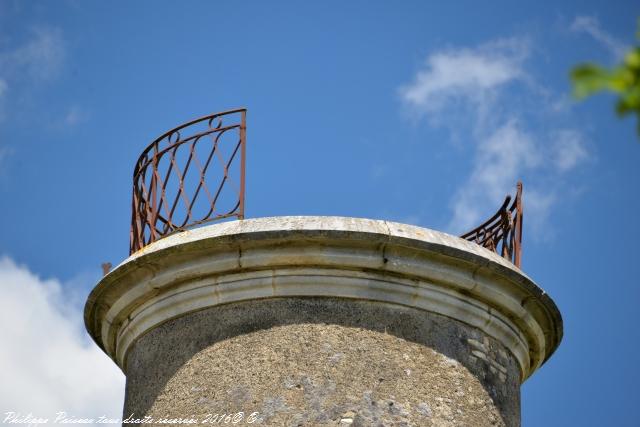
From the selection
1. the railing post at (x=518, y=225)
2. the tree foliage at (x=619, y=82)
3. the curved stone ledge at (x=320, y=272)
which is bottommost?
the tree foliage at (x=619, y=82)

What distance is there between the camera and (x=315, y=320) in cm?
579

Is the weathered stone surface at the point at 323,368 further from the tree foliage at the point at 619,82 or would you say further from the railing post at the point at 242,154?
the tree foliage at the point at 619,82

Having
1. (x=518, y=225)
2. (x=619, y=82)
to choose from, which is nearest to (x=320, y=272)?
(x=518, y=225)

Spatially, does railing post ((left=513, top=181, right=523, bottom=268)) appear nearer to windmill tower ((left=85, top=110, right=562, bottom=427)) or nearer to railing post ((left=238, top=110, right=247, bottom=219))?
windmill tower ((left=85, top=110, right=562, bottom=427))

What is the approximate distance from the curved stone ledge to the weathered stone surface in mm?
85

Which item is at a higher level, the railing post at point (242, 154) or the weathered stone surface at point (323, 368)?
the railing post at point (242, 154)

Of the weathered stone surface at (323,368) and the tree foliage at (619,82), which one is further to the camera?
the weathered stone surface at (323,368)

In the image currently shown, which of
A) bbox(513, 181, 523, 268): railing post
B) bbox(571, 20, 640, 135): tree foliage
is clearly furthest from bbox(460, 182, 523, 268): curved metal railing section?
bbox(571, 20, 640, 135): tree foliage

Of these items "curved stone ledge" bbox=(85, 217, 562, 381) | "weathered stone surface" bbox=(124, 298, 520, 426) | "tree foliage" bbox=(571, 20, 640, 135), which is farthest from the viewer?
"curved stone ledge" bbox=(85, 217, 562, 381)

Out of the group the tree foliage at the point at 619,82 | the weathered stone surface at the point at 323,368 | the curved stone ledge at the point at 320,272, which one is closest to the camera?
the tree foliage at the point at 619,82

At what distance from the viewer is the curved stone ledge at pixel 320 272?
5.73m

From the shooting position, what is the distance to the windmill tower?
556 centimetres

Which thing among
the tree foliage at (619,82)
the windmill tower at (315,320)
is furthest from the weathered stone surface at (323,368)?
the tree foliage at (619,82)

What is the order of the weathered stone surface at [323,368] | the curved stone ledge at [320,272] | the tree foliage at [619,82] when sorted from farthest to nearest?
the curved stone ledge at [320,272] < the weathered stone surface at [323,368] < the tree foliage at [619,82]
